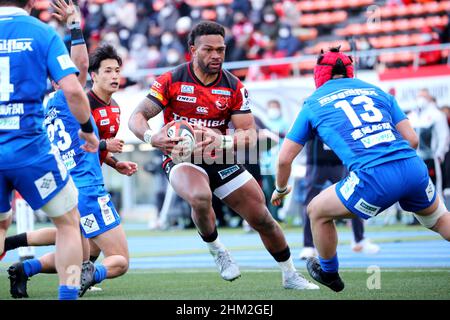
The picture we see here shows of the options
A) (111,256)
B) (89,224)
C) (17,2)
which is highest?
(17,2)

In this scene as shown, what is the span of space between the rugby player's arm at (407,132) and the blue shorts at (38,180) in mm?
2991

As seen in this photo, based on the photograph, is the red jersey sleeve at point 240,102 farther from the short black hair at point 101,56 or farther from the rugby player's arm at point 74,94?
the rugby player's arm at point 74,94

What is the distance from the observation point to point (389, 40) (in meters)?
22.4

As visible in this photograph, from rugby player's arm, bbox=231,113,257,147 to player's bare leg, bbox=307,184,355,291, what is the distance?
4.11ft

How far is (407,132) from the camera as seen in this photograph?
7.51 metres

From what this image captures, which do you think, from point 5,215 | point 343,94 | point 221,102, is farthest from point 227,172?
point 5,215

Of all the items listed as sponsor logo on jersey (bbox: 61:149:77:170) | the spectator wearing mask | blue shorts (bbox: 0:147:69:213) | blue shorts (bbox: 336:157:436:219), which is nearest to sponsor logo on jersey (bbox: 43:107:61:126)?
sponsor logo on jersey (bbox: 61:149:77:170)

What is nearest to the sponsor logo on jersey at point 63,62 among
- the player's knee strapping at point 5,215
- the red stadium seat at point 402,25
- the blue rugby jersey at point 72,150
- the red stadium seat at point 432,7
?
the player's knee strapping at point 5,215

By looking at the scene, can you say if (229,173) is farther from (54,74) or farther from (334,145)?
(54,74)

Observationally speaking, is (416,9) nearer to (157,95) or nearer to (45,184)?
(157,95)

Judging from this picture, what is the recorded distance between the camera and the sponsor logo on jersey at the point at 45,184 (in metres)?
6.01

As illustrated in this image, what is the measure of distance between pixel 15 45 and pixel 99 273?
2.37 meters

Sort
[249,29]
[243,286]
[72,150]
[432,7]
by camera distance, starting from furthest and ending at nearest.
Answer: [249,29]
[432,7]
[243,286]
[72,150]

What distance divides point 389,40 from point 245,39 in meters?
3.70
